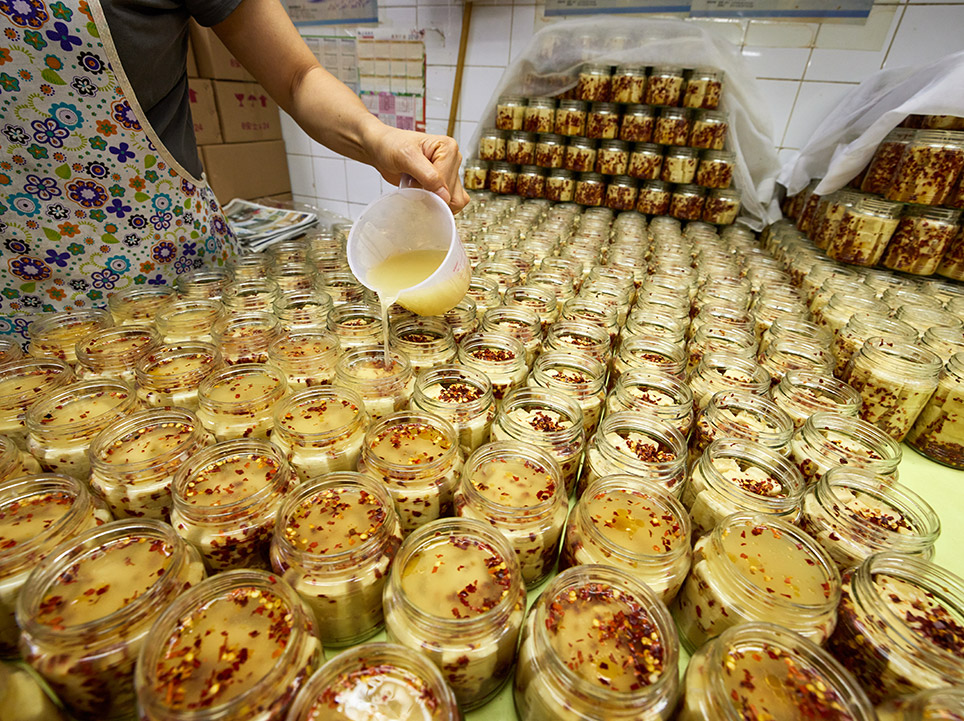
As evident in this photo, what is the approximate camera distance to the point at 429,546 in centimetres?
91

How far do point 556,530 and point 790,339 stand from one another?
136 cm

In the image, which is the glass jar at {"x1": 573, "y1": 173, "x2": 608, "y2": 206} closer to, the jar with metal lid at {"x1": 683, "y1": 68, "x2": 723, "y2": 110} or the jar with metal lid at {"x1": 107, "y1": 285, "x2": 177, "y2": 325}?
the jar with metal lid at {"x1": 683, "y1": 68, "x2": 723, "y2": 110}

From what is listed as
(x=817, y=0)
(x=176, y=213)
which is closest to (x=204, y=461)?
(x=176, y=213)

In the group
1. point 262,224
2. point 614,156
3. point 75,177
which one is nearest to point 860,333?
point 614,156

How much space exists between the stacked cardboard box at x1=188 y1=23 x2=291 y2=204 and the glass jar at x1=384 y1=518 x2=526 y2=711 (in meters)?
4.12

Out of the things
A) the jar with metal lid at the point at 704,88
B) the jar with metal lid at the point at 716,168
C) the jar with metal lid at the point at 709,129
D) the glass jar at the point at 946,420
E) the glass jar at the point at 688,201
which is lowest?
the glass jar at the point at 946,420

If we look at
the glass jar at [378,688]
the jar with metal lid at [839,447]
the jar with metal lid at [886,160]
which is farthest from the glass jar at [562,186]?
the glass jar at [378,688]

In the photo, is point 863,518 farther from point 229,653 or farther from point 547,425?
point 229,653

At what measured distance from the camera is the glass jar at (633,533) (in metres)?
0.88

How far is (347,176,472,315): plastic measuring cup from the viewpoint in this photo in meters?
1.43

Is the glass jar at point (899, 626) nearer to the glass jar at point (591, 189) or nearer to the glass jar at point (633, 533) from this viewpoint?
the glass jar at point (633, 533)

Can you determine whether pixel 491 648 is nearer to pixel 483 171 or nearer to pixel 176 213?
pixel 176 213

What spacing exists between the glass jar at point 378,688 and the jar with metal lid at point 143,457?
24.4 inches

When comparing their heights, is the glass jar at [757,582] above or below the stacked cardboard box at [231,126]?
below
